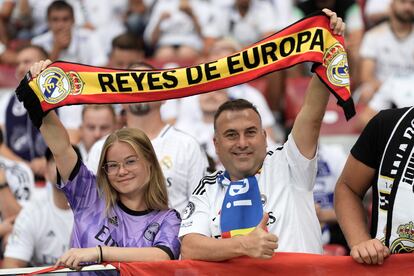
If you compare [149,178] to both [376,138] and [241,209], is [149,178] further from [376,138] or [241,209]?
[376,138]

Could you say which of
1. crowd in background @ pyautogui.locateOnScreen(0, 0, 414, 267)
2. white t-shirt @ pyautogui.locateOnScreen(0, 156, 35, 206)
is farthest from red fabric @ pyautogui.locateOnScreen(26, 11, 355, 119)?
white t-shirt @ pyautogui.locateOnScreen(0, 156, 35, 206)

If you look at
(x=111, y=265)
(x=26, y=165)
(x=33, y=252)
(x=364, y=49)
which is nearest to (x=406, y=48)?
(x=364, y=49)

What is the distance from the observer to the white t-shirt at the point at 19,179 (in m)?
7.91

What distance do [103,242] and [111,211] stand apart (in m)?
0.18

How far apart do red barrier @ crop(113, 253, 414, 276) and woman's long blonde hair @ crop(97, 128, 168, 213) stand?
705 millimetres

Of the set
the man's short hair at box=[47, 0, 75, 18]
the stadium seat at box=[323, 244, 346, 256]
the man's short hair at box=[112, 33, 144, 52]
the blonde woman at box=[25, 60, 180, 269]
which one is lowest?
the stadium seat at box=[323, 244, 346, 256]

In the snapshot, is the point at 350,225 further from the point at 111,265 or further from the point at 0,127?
the point at 0,127

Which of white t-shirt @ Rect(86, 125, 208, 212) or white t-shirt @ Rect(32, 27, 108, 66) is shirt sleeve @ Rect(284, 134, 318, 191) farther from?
white t-shirt @ Rect(32, 27, 108, 66)

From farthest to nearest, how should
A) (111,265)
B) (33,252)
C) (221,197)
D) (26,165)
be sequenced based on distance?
1. (26,165)
2. (33,252)
3. (221,197)
4. (111,265)

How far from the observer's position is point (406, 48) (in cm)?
967

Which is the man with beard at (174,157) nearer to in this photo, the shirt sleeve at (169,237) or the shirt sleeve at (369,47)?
the shirt sleeve at (169,237)

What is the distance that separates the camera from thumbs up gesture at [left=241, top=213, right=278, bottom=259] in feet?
14.0

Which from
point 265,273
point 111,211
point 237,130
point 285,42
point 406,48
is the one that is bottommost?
point 265,273

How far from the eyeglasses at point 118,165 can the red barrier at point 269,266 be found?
31.5 inches
